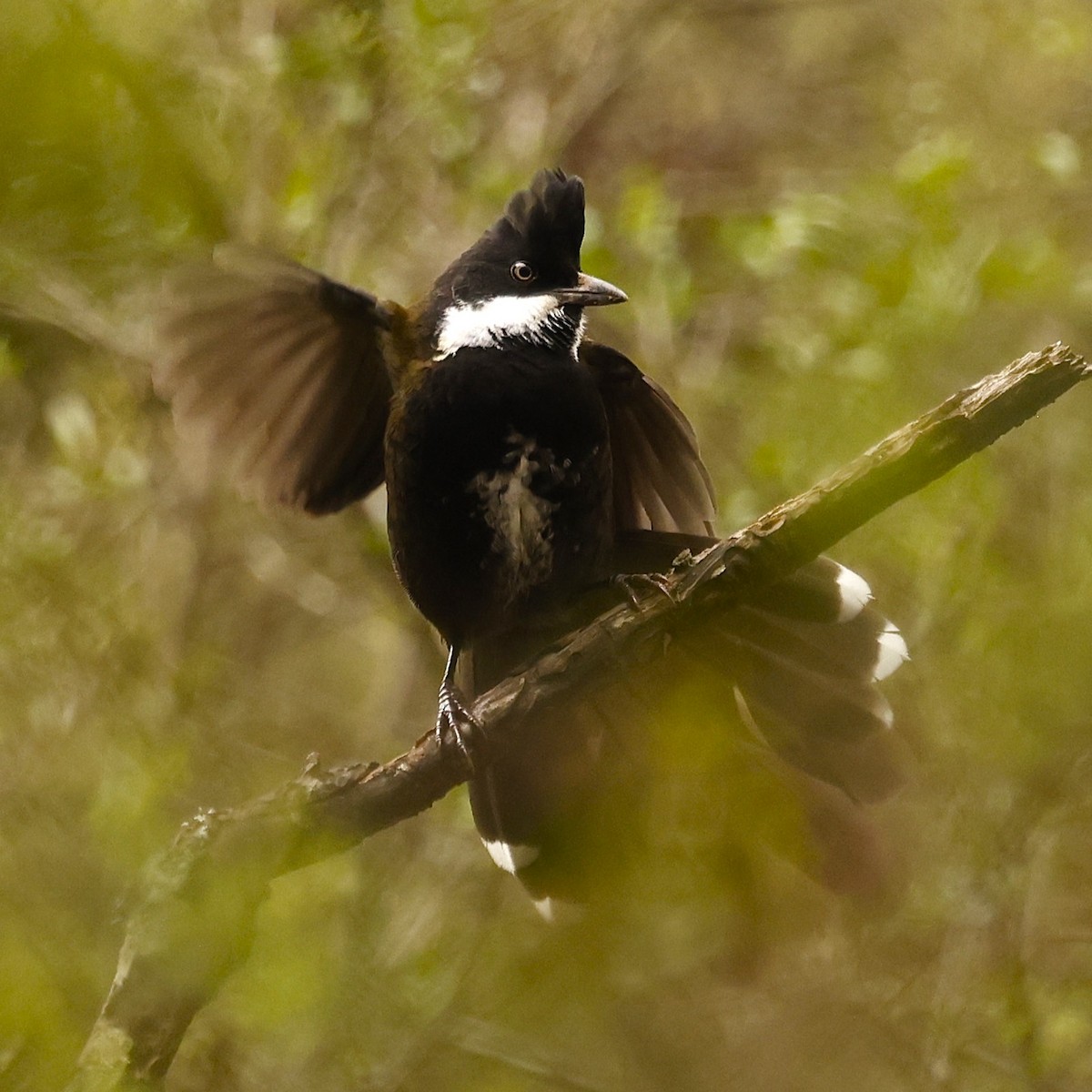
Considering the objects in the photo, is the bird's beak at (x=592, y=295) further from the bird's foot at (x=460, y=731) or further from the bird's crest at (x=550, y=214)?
the bird's foot at (x=460, y=731)

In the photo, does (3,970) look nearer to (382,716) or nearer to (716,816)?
(716,816)

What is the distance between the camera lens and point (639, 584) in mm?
3236

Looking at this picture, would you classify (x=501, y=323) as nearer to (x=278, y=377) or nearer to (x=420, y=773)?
(x=278, y=377)

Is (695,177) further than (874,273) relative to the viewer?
Yes

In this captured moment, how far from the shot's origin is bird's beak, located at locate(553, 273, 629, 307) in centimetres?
346

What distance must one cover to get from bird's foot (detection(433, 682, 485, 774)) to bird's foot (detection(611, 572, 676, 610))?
0.44 meters

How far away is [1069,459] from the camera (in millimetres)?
3705

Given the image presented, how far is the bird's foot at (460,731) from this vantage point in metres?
3.02

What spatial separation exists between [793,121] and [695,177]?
546 mm

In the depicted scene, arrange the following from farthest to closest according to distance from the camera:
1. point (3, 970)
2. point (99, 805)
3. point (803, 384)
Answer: point (803, 384)
point (99, 805)
point (3, 970)

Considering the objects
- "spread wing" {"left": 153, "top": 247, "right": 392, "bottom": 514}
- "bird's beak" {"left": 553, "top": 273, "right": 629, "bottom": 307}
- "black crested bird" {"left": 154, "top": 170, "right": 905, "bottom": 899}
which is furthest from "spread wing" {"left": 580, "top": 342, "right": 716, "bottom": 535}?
"spread wing" {"left": 153, "top": 247, "right": 392, "bottom": 514}

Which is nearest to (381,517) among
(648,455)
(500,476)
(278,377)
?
(278,377)

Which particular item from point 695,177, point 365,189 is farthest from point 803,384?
point 695,177

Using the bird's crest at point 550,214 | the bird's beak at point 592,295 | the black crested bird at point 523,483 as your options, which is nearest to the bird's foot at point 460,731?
the black crested bird at point 523,483
